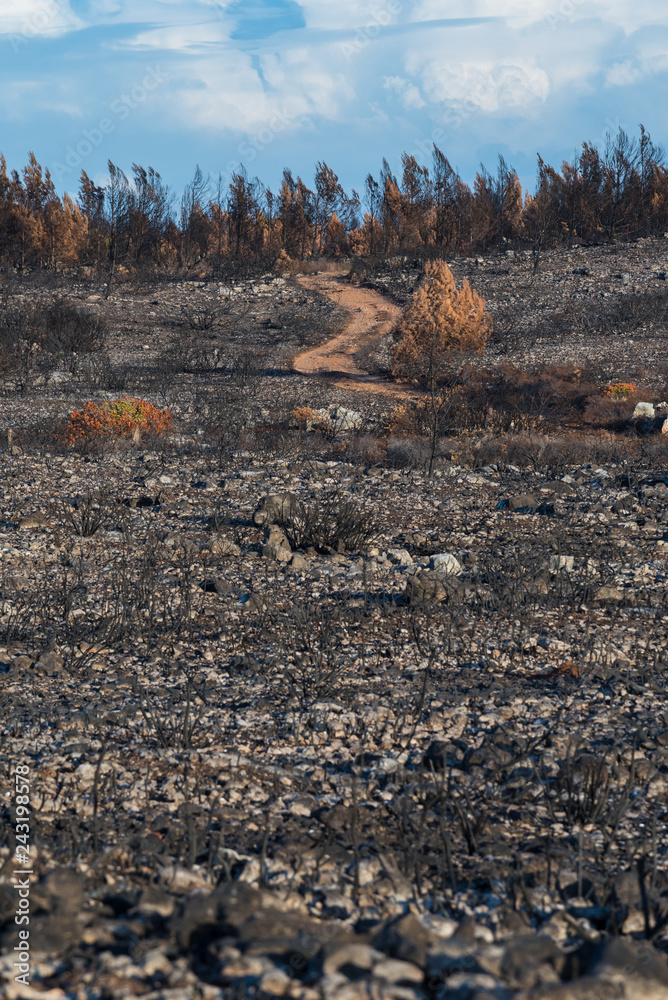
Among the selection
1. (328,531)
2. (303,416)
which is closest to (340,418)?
(303,416)

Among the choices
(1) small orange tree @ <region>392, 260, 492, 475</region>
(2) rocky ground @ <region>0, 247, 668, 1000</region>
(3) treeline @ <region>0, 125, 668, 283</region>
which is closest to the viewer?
(2) rocky ground @ <region>0, 247, 668, 1000</region>

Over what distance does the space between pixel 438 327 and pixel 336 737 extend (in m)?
15.9

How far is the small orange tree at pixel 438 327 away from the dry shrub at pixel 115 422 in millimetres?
7473

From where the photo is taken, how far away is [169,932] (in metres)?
1.90

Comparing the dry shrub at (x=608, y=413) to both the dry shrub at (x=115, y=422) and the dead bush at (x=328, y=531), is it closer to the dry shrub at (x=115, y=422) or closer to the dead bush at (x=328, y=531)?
the dry shrub at (x=115, y=422)

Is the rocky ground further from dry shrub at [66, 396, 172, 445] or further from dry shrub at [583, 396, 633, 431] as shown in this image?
dry shrub at [583, 396, 633, 431]

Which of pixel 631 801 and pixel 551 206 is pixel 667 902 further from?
pixel 551 206

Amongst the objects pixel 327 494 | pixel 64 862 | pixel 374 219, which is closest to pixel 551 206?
pixel 374 219

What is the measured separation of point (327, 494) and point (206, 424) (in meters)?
4.70

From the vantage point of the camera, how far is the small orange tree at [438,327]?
60.0 ft

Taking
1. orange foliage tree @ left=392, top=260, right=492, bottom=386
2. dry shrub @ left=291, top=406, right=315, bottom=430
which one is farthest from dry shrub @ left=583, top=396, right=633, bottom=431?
dry shrub @ left=291, top=406, right=315, bottom=430

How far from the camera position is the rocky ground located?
1806mm

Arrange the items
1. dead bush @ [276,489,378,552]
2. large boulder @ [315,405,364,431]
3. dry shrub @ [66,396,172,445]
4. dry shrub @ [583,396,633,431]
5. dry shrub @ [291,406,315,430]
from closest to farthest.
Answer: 1. dead bush @ [276,489,378,552]
2. dry shrub @ [66,396,172,445]
3. large boulder @ [315,405,364,431]
4. dry shrub @ [291,406,315,430]
5. dry shrub @ [583,396,633,431]

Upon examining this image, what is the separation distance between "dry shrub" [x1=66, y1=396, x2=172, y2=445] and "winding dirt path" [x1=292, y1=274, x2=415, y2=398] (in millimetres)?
6452
